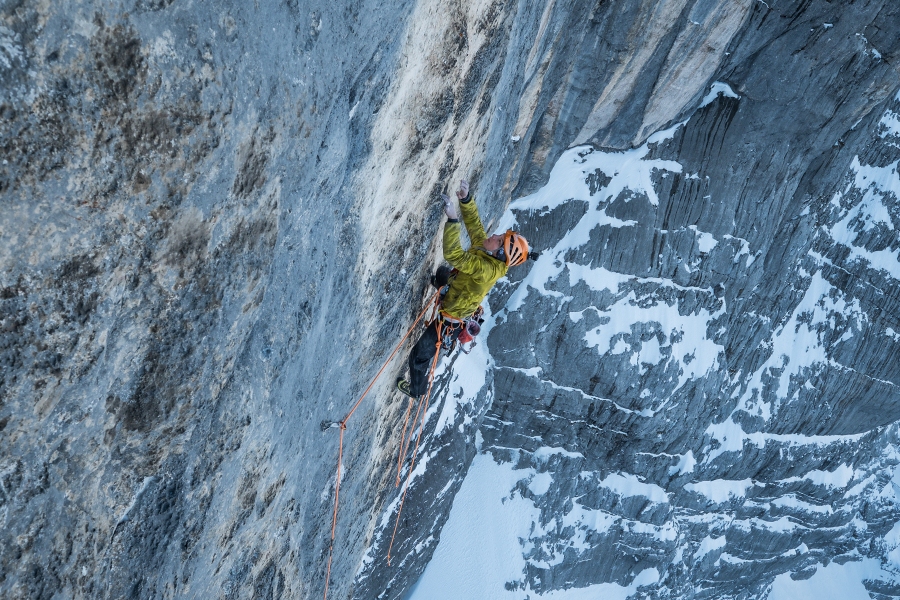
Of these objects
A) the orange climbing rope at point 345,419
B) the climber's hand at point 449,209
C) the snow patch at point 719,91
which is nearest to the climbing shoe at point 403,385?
the orange climbing rope at point 345,419

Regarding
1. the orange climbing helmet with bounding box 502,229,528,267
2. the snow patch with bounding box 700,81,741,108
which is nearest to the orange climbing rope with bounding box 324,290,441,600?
the orange climbing helmet with bounding box 502,229,528,267

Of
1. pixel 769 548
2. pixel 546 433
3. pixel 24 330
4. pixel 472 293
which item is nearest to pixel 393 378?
pixel 472 293

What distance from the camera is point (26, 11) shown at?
67.5 inches

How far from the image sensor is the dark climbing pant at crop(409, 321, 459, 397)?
21.4 feet

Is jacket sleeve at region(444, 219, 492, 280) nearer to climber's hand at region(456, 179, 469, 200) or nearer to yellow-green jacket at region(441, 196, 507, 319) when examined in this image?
yellow-green jacket at region(441, 196, 507, 319)

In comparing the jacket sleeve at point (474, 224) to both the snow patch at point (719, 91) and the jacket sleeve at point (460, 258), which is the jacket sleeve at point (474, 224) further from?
the snow patch at point (719, 91)

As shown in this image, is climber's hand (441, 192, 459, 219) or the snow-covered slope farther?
the snow-covered slope

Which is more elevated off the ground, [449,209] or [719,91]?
[719,91]

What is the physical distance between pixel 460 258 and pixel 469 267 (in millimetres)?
230

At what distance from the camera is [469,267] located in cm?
562

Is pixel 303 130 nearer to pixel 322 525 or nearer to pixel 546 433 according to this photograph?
pixel 322 525

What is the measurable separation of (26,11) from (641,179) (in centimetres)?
1338

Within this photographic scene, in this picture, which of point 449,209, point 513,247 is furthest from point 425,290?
point 449,209

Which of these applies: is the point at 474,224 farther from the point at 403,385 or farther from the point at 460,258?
the point at 403,385
